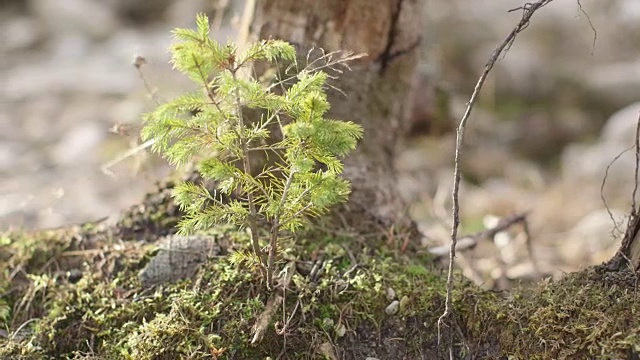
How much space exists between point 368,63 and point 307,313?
57.3 inches

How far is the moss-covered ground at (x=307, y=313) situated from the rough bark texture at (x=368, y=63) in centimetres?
52

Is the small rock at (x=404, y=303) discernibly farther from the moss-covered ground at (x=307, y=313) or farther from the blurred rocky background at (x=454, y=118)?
the blurred rocky background at (x=454, y=118)

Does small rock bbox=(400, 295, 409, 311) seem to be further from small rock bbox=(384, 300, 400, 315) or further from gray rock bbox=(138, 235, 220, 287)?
gray rock bbox=(138, 235, 220, 287)

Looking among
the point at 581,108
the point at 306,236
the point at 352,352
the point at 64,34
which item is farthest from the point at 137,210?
the point at 64,34

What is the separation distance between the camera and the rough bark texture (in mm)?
3092

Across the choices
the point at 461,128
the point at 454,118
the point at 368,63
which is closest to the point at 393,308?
the point at 461,128

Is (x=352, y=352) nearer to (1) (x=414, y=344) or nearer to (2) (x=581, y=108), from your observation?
(1) (x=414, y=344)

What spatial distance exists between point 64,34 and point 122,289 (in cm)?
1189

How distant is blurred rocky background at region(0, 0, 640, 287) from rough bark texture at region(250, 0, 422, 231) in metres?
0.39

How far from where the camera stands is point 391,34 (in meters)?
3.35

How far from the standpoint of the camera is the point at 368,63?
3.29m

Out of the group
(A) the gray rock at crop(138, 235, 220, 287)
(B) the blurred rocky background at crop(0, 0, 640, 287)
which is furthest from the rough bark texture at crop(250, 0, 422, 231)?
(A) the gray rock at crop(138, 235, 220, 287)

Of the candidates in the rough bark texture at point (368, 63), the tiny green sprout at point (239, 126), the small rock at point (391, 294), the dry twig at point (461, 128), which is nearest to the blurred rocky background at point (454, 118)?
the rough bark texture at point (368, 63)

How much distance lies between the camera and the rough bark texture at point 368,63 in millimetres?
3092
